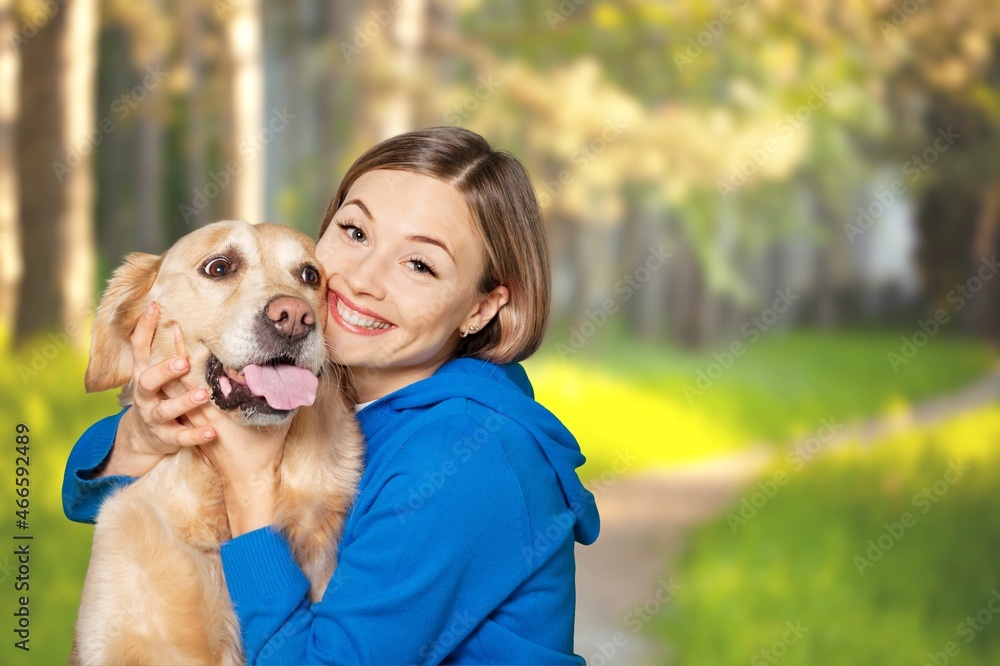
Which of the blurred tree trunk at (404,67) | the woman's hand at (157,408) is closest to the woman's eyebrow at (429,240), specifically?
the woman's hand at (157,408)

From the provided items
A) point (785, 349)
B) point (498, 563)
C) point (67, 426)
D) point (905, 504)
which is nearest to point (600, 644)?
point (905, 504)

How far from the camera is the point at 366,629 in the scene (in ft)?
6.08

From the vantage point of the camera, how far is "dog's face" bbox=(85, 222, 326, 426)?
1.98 m

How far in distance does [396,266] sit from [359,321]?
0.46 ft

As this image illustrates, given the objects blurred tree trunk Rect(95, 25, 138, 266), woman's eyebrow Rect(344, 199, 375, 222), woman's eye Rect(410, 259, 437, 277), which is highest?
woman's eyebrow Rect(344, 199, 375, 222)

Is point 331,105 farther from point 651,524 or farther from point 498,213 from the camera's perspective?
point 498,213

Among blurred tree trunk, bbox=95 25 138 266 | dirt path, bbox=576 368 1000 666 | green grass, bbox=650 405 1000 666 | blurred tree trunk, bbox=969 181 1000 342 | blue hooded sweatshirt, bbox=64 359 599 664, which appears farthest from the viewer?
blurred tree trunk, bbox=969 181 1000 342

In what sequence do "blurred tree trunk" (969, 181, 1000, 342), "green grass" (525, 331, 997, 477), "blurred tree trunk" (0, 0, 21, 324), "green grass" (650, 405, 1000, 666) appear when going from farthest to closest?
"blurred tree trunk" (969, 181, 1000, 342), "green grass" (525, 331, 997, 477), "blurred tree trunk" (0, 0, 21, 324), "green grass" (650, 405, 1000, 666)

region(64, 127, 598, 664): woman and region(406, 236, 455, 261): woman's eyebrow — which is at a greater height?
region(406, 236, 455, 261): woman's eyebrow

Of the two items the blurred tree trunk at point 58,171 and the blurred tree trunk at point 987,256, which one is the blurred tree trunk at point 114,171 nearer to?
the blurred tree trunk at point 58,171

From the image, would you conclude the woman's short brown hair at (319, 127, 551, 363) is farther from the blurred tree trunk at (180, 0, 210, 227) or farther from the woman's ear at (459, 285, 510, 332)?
the blurred tree trunk at (180, 0, 210, 227)

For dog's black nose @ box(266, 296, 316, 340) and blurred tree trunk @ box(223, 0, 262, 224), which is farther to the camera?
blurred tree trunk @ box(223, 0, 262, 224)

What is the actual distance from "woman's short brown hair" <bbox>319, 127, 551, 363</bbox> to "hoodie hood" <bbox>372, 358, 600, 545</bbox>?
0.13m

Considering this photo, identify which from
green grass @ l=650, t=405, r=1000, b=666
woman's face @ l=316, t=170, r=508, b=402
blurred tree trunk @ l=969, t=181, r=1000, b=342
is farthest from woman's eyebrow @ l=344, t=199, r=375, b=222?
blurred tree trunk @ l=969, t=181, r=1000, b=342
